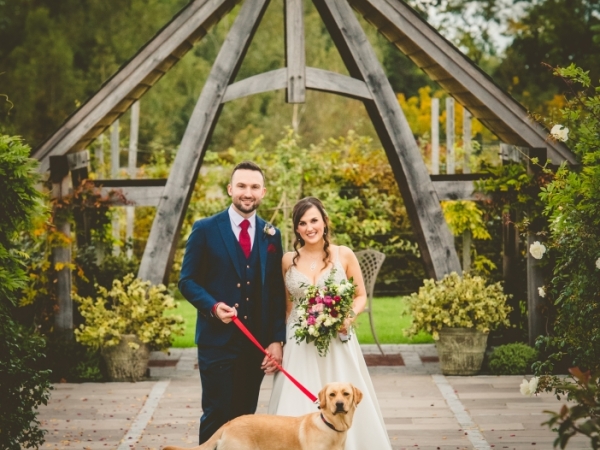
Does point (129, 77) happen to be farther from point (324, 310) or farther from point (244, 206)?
point (324, 310)

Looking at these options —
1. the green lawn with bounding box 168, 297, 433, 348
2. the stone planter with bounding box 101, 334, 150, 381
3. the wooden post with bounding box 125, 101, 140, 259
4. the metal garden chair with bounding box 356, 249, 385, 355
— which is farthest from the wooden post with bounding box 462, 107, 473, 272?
the wooden post with bounding box 125, 101, 140, 259

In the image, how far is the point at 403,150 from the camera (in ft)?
32.0

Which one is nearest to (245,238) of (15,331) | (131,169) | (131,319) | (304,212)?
(304,212)

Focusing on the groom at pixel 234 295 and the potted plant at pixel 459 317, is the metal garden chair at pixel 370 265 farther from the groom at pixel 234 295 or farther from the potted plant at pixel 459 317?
the groom at pixel 234 295

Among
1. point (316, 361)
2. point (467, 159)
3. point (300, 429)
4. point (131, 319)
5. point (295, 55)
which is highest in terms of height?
point (295, 55)

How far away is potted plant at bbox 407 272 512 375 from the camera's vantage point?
934cm

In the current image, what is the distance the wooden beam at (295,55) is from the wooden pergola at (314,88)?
0.03ft

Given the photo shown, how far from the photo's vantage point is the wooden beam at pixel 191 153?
9.64m

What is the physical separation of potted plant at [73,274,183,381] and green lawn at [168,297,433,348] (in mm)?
2295

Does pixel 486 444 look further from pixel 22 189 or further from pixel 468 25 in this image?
pixel 468 25

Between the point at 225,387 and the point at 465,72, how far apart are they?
532cm

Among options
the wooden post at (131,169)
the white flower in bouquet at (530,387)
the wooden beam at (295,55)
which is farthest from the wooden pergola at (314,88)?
the wooden post at (131,169)

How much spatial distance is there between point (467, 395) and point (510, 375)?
108 centimetres

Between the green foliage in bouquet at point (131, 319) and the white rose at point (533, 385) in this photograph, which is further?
the green foliage in bouquet at point (131, 319)
